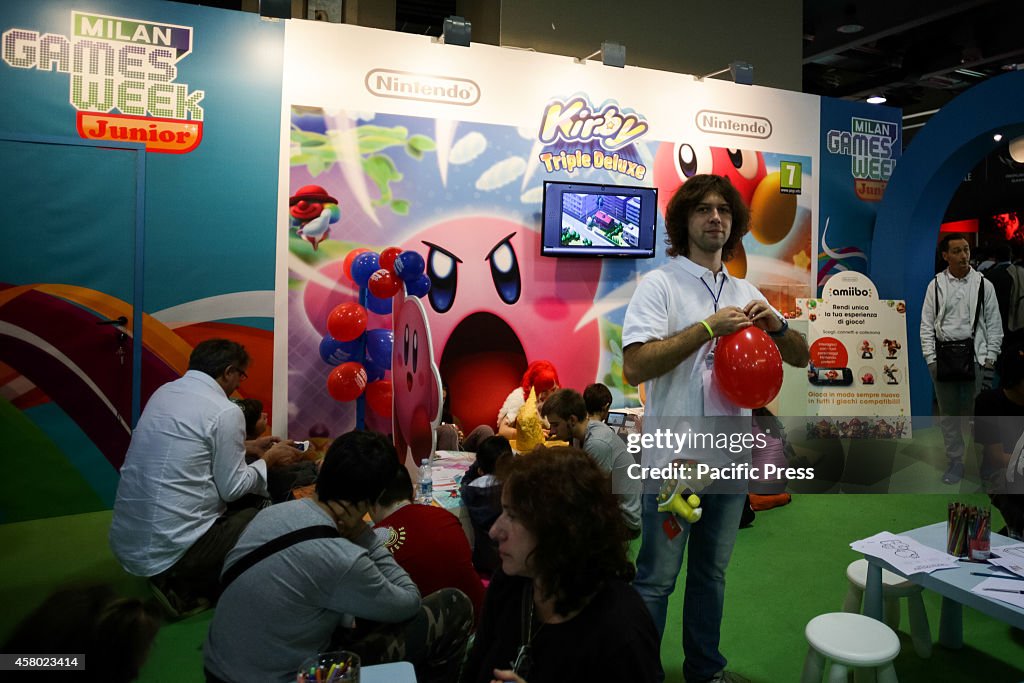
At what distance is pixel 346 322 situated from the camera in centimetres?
446

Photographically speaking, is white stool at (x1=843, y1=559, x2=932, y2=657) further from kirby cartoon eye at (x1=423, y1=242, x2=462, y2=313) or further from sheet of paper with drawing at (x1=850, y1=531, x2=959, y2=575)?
kirby cartoon eye at (x1=423, y1=242, x2=462, y2=313)

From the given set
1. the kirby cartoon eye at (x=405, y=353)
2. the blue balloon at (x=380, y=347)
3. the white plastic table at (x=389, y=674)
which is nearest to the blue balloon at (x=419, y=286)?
the blue balloon at (x=380, y=347)

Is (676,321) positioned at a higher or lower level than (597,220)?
lower

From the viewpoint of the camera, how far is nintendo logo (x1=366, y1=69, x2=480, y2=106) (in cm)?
490

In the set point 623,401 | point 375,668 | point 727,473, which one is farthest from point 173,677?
point 623,401

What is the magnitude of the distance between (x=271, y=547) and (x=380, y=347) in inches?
119

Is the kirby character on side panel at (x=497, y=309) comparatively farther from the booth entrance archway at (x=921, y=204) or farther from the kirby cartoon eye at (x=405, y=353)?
the booth entrance archway at (x=921, y=204)

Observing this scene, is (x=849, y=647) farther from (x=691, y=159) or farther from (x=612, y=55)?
(x=612, y=55)

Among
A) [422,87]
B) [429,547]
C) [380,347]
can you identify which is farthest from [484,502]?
[422,87]

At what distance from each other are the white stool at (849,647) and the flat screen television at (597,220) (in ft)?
11.7

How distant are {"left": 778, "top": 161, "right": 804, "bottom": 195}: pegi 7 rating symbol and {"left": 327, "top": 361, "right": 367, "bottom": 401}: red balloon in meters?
4.06

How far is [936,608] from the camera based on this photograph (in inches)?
126

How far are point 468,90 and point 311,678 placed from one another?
4.55 meters

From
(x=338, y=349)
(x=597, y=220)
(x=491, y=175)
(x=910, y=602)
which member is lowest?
(x=910, y=602)
